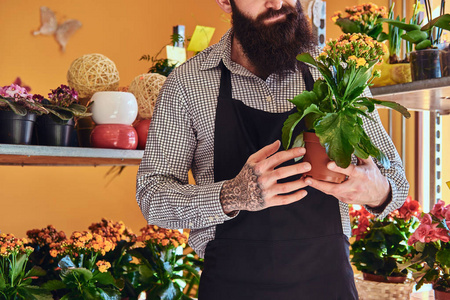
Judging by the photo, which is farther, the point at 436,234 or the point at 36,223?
the point at 36,223

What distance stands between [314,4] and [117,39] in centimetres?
323

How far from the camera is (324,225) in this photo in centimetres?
154

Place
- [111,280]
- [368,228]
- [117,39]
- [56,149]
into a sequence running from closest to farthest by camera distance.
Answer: [56,149] < [111,280] < [368,228] < [117,39]

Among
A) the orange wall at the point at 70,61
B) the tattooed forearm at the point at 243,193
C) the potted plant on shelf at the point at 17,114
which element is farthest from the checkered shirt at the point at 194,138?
the orange wall at the point at 70,61

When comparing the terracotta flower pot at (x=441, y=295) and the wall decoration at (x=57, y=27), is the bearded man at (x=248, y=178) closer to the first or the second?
the terracotta flower pot at (x=441, y=295)

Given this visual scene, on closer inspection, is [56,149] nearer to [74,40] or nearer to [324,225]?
[324,225]

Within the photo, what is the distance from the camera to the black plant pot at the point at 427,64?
5.97 feet

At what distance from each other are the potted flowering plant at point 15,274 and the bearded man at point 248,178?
553mm

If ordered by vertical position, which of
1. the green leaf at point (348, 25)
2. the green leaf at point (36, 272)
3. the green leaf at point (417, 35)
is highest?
the green leaf at point (348, 25)

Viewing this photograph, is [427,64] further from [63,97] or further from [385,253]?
[63,97]

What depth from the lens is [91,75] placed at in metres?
2.18

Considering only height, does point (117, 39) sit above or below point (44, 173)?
above

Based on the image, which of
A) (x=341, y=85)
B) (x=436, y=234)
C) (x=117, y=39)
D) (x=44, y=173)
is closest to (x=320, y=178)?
(x=341, y=85)

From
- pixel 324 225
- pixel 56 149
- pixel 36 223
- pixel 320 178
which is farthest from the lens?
pixel 36 223
